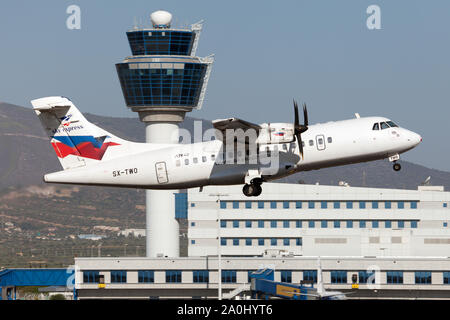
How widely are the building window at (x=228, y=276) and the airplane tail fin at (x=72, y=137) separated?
193 ft

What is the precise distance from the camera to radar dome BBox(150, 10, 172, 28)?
380 feet

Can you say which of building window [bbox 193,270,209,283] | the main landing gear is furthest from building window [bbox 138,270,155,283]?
the main landing gear

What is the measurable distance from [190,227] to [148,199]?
767 cm

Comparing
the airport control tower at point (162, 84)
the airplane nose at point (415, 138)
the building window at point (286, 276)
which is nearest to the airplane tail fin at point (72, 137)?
the airplane nose at point (415, 138)

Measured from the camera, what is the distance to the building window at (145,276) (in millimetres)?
99375

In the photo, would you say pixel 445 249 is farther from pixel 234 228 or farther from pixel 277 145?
pixel 277 145

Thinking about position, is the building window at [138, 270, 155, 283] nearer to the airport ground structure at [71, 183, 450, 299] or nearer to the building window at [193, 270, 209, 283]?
the airport ground structure at [71, 183, 450, 299]

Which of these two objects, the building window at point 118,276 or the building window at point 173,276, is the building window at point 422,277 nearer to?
the building window at point 173,276

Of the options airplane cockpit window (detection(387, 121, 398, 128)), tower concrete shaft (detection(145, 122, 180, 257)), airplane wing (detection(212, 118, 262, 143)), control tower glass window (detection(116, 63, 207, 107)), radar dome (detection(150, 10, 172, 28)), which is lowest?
tower concrete shaft (detection(145, 122, 180, 257))

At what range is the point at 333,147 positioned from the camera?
3603cm

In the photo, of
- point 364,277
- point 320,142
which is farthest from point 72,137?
point 364,277

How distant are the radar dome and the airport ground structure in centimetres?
2602

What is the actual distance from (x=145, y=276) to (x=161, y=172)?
63.7m

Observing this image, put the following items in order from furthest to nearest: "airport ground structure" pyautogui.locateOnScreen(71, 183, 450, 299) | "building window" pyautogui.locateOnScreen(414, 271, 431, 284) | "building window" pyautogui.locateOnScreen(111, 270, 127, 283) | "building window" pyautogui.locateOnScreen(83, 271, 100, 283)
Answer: "building window" pyautogui.locateOnScreen(83, 271, 100, 283)
"building window" pyautogui.locateOnScreen(111, 270, 127, 283)
"airport ground structure" pyautogui.locateOnScreen(71, 183, 450, 299)
"building window" pyautogui.locateOnScreen(414, 271, 431, 284)
